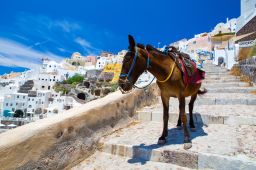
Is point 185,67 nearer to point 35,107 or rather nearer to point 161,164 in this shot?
point 161,164

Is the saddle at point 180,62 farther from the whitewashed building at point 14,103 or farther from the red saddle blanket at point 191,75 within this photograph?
the whitewashed building at point 14,103

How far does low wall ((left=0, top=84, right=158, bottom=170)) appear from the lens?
2.74m

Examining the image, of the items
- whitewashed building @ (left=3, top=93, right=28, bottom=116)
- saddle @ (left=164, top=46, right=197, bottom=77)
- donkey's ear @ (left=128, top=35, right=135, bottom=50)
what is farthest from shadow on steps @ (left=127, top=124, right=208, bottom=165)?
whitewashed building @ (left=3, top=93, right=28, bottom=116)

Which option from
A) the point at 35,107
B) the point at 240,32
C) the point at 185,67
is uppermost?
the point at 240,32

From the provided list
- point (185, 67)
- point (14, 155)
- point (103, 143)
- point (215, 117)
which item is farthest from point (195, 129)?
point (14, 155)

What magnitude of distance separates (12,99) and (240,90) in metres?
63.0

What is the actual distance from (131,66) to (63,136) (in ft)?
4.67

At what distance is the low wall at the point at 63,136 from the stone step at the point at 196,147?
0.30 m

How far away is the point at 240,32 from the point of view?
28.5 metres

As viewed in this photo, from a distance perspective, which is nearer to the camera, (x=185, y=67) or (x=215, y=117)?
(x=185, y=67)

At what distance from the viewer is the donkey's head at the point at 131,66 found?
3.33 meters

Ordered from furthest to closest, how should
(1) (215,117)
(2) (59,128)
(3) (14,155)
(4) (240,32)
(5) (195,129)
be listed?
(4) (240,32)
(1) (215,117)
(5) (195,129)
(2) (59,128)
(3) (14,155)

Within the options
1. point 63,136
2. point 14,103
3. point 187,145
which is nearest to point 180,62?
point 187,145

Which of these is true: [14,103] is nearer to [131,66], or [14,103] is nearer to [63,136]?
[63,136]
